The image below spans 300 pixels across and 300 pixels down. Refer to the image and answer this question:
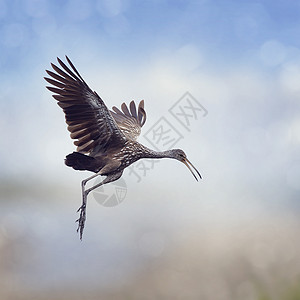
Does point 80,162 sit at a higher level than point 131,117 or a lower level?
lower

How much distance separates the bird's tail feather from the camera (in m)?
9.60

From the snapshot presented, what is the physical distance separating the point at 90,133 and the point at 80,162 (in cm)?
69

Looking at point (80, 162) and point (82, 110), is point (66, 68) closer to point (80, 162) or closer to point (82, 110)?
point (82, 110)

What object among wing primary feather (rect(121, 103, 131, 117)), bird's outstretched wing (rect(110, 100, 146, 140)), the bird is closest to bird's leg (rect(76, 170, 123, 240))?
the bird

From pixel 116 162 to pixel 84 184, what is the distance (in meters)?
0.80

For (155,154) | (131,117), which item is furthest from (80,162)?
(131,117)

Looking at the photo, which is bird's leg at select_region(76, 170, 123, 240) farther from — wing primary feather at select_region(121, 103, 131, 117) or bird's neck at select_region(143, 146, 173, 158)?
wing primary feather at select_region(121, 103, 131, 117)

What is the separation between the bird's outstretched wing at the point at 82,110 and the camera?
31.9 feet

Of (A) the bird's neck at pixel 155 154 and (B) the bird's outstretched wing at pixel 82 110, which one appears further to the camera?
(A) the bird's neck at pixel 155 154

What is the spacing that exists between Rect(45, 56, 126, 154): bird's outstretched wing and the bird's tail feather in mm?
468

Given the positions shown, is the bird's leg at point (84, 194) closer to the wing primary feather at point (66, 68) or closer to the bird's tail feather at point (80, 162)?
the bird's tail feather at point (80, 162)

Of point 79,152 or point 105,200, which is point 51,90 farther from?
point 105,200

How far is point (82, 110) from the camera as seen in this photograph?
32.4 ft

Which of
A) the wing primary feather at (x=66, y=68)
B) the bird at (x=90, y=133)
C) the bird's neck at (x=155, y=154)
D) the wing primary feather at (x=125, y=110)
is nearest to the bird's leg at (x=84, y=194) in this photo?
the bird at (x=90, y=133)
